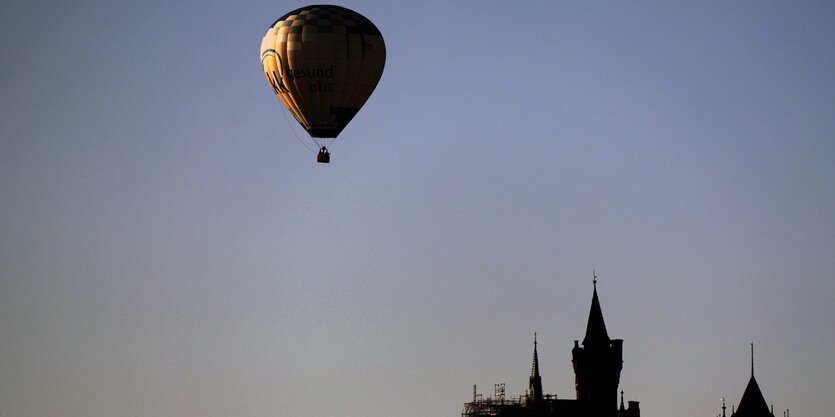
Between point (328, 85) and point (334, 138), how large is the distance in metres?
4.44

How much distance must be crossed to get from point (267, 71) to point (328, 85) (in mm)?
4926

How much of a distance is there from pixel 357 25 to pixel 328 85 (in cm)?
468

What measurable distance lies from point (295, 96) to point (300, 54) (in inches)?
123

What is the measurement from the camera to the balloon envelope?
568 ft

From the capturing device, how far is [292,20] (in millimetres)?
175125

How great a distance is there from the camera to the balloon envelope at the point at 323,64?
568 feet

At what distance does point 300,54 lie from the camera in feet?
569

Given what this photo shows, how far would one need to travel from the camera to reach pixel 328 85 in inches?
6841

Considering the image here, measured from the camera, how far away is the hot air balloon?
173125 millimetres

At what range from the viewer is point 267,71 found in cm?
17588

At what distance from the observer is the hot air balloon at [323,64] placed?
568 ft

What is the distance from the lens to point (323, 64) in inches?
6811

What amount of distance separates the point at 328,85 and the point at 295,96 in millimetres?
2569

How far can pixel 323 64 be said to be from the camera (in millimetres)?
173000
